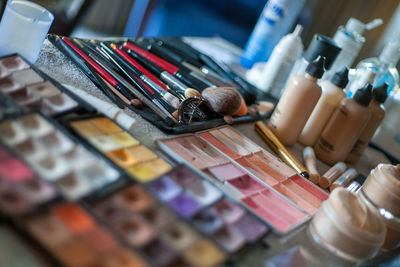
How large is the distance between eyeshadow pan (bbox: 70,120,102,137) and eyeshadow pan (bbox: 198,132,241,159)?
0.72 ft

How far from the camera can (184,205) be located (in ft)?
1.63

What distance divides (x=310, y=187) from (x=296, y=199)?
0.07 metres

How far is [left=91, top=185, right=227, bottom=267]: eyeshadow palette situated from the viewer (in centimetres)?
42

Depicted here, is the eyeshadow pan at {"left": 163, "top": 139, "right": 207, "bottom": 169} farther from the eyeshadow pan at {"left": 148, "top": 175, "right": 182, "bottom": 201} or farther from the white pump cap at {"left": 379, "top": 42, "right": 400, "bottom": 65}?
the white pump cap at {"left": 379, "top": 42, "right": 400, "bottom": 65}

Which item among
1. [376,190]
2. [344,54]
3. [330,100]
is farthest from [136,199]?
[344,54]

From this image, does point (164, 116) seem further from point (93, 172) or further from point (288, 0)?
point (288, 0)

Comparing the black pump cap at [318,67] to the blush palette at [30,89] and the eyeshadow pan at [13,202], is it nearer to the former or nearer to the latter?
the blush palette at [30,89]

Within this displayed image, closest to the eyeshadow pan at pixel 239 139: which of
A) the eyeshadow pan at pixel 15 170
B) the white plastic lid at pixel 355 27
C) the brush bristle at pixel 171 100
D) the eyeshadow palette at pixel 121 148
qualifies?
the brush bristle at pixel 171 100

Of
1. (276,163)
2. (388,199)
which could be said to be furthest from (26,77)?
(388,199)

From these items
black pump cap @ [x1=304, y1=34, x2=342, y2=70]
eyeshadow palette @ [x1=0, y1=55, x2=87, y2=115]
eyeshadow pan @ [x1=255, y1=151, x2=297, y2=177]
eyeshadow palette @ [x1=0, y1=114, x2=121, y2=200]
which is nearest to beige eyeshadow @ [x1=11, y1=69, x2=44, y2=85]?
eyeshadow palette @ [x1=0, y1=55, x2=87, y2=115]

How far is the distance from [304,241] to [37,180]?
37 centimetres

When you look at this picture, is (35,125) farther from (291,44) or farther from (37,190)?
(291,44)

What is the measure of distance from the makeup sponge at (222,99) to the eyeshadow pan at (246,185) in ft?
0.54

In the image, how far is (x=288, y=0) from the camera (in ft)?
3.86
